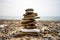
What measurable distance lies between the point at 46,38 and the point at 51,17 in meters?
0.78

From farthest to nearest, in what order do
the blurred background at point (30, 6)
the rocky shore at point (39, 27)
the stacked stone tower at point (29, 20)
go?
the stacked stone tower at point (29, 20)
the blurred background at point (30, 6)
the rocky shore at point (39, 27)

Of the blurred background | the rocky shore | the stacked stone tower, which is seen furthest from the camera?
the stacked stone tower

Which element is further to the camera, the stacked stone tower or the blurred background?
the stacked stone tower

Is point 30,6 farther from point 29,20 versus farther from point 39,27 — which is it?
point 39,27

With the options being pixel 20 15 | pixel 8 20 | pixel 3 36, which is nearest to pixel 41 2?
pixel 20 15

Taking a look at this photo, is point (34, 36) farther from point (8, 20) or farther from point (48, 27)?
point (8, 20)

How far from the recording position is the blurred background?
4070 mm

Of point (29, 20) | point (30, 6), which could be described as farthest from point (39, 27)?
point (30, 6)

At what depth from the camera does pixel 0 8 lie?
4.21 meters

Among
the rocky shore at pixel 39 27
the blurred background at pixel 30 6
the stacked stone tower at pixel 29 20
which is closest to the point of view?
the rocky shore at pixel 39 27

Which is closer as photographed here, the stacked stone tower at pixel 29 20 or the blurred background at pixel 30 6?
the blurred background at pixel 30 6

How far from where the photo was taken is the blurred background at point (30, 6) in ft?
13.4

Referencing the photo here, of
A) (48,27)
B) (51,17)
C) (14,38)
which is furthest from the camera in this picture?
(48,27)

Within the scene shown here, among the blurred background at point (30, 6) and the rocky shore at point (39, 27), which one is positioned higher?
the blurred background at point (30, 6)
